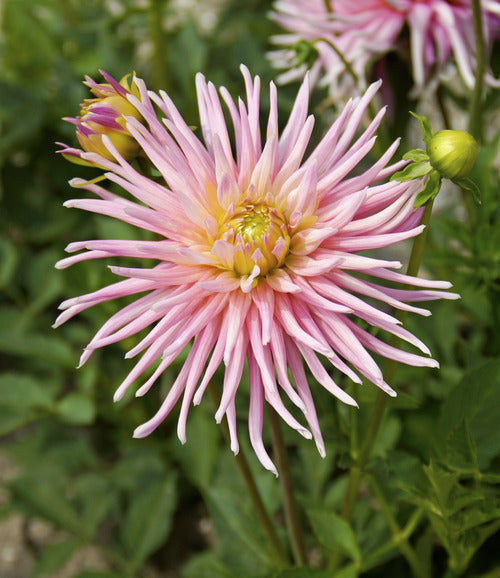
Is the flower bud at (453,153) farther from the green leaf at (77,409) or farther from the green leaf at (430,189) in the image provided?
the green leaf at (77,409)

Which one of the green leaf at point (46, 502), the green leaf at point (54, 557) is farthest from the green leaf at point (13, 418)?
the green leaf at point (54, 557)

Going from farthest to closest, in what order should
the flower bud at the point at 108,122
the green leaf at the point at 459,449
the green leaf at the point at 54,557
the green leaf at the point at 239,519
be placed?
the green leaf at the point at 54,557, the green leaf at the point at 239,519, the green leaf at the point at 459,449, the flower bud at the point at 108,122

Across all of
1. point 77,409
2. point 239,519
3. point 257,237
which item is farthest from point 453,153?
point 77,409

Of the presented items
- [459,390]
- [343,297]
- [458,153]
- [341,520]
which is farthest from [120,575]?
[458,153]

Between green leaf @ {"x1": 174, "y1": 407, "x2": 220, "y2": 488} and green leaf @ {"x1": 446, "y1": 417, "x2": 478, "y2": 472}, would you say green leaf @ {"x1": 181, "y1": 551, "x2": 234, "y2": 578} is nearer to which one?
green leaf @ {"x1": 174, "y1": 407, "x2": 220, "y2": 488}

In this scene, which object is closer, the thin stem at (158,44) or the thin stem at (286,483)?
the thin stem at (286,483)
